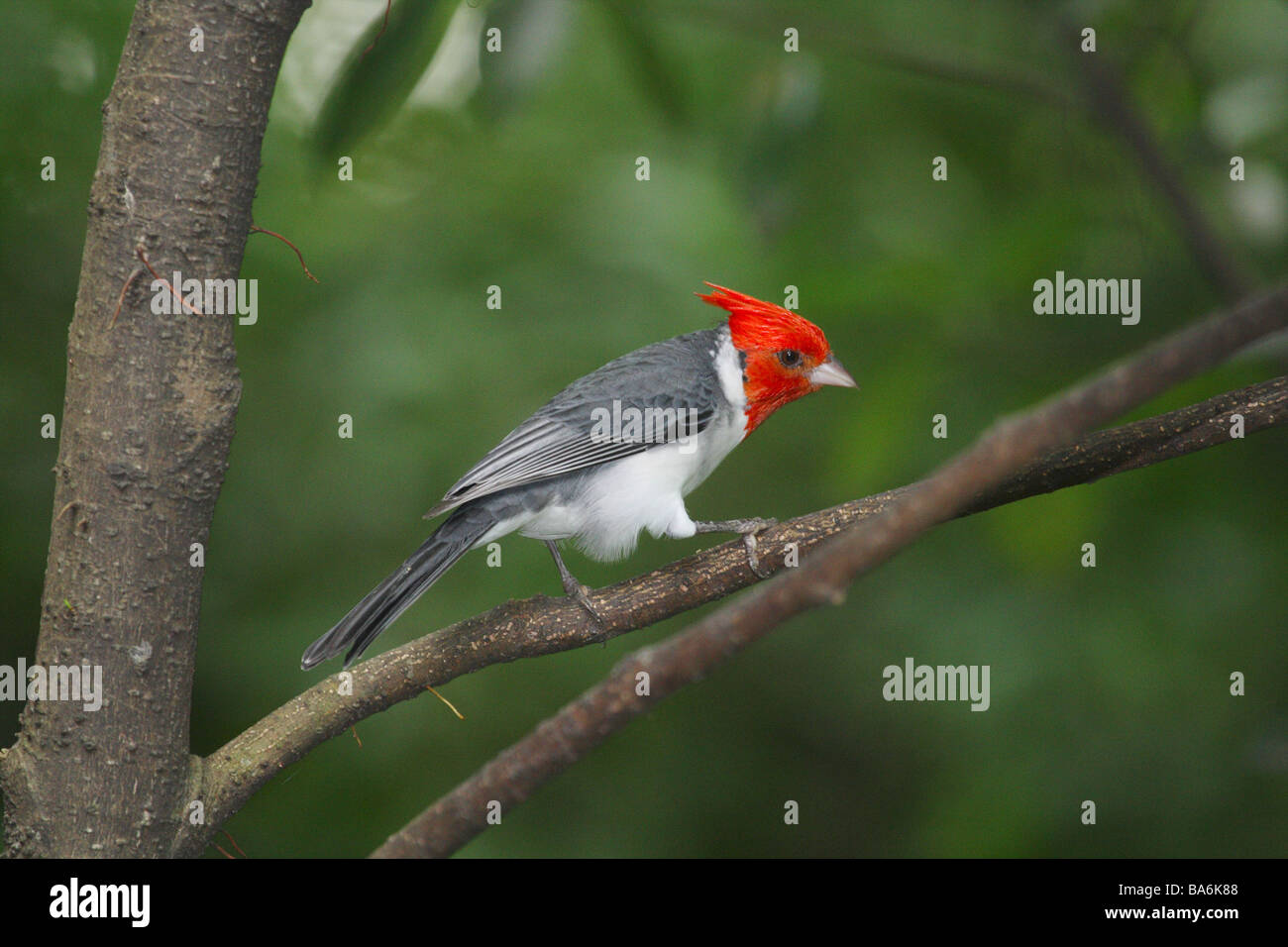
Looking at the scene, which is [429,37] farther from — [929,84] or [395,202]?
[929,84]

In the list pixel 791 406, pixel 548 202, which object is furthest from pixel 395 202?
pixel 791 406

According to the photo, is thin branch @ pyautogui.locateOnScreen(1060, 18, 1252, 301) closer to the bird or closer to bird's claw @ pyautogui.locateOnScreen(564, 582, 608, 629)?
the bird

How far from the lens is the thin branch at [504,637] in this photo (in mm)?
2387

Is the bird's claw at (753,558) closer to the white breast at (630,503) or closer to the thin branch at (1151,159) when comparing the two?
the white breast at (630,503)

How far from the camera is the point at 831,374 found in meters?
3.48

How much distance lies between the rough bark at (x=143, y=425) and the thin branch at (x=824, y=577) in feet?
2.31

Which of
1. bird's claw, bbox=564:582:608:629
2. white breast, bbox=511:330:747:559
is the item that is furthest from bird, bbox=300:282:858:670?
bird's claw, bbox=564:582:608:629

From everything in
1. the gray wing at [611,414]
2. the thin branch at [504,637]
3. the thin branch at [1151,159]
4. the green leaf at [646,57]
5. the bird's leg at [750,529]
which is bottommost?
the thin branch at [504,637]

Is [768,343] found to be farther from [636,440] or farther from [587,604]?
[587,604]

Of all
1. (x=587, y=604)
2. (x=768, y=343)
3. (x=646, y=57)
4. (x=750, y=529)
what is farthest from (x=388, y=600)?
(x=646, y=57)

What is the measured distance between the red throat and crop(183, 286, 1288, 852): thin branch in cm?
91

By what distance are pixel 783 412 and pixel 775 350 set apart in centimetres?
150

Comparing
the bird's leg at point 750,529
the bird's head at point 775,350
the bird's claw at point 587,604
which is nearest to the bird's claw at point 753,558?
the bird's leg at point 750,529

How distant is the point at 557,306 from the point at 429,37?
6.35 feet
